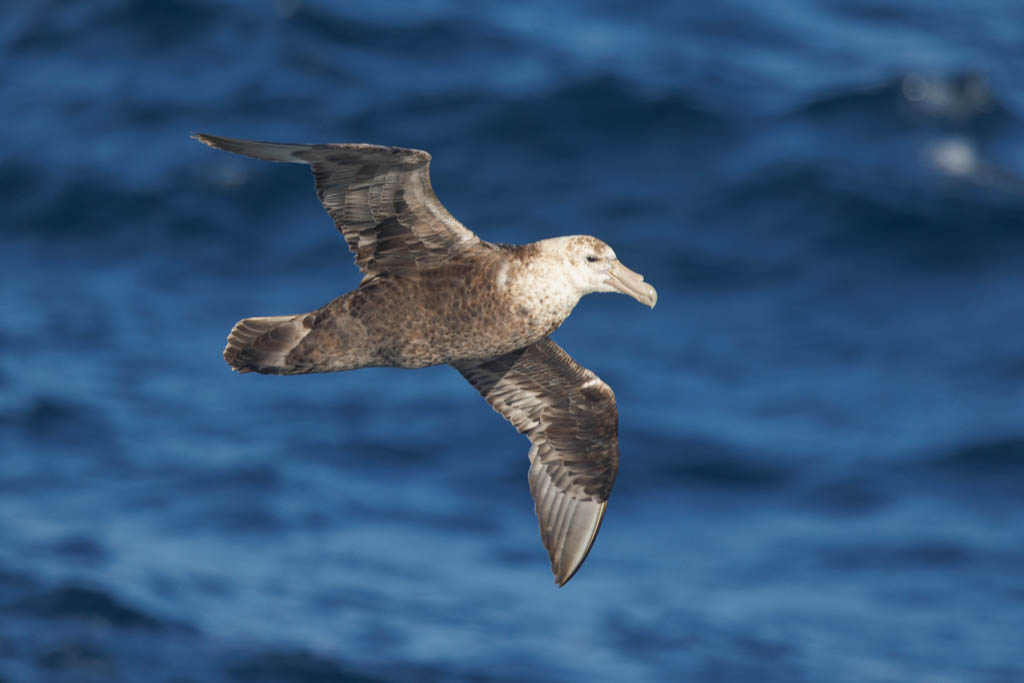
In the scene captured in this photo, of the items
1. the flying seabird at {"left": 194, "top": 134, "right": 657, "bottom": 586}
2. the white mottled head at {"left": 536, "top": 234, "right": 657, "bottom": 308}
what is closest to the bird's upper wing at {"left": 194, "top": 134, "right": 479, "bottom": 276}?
the flying seabird at {"left": 194, "top": 134, "right": 657, "bottom": 586}

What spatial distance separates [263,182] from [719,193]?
9563 millimetres

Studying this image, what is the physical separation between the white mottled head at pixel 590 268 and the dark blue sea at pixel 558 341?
2079cm

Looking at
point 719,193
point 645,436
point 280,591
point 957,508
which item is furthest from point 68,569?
point 957,508

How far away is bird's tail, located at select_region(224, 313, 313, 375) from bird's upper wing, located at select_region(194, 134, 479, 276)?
541mm

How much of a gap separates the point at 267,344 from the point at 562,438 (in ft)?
8.17

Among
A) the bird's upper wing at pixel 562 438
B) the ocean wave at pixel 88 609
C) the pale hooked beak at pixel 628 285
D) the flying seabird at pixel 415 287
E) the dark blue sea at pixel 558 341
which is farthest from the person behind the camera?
the dark blue sea at pixel 558 341

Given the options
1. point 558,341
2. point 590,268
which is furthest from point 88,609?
point 590,268

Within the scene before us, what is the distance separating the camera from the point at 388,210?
28.8ft

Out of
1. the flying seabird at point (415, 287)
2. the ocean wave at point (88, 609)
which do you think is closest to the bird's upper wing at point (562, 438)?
the flying seabird at point (415, 287)

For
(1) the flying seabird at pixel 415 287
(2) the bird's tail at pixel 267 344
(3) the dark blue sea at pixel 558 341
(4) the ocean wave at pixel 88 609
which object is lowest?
(2) the bird's tail at pixel 267 344

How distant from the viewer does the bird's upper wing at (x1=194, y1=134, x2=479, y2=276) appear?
333 inches

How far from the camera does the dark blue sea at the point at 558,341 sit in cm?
3158

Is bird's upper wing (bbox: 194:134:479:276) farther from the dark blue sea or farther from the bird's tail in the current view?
the dark blue sea

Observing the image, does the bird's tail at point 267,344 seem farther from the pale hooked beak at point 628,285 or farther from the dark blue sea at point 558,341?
the dark blue sea at point 558,341
